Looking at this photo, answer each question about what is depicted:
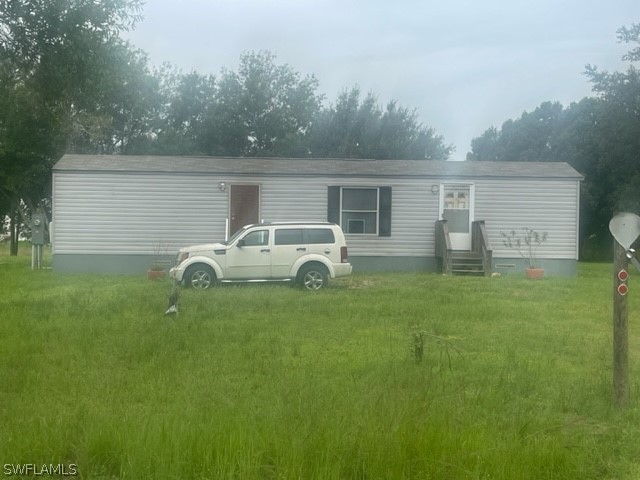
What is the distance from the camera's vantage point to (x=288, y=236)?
1839 cm

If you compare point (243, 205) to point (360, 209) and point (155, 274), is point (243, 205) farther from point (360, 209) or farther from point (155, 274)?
point (155, 274)

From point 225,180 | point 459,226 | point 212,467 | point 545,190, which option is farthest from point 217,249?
point 212,467

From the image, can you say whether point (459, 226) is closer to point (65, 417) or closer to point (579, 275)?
point (579, 275)

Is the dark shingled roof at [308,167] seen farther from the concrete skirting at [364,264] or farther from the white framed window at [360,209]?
the concrete skirting at [364,264]

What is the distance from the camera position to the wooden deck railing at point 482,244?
71.9ft

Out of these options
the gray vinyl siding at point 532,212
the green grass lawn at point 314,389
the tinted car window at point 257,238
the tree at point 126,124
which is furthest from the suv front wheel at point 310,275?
the tree at point 126,124

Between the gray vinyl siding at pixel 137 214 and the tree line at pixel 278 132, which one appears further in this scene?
the tree line at pixel 278 132

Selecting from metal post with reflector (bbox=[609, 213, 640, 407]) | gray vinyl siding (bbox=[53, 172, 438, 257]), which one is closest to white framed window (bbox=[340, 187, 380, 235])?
gray vinyl siding (bbox=[53, 172, 438, 257])

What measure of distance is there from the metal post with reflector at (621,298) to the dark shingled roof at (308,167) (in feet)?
51.4

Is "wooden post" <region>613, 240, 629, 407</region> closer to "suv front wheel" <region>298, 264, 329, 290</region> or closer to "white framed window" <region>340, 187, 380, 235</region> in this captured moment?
"suv front wheel" <region>298, 264, 329, 290</region>

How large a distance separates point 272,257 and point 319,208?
5.69m

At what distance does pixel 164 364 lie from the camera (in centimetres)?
952

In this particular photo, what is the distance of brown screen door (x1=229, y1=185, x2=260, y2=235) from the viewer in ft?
77.1

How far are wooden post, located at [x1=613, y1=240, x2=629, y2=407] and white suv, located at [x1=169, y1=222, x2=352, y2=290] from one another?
1038 cm
